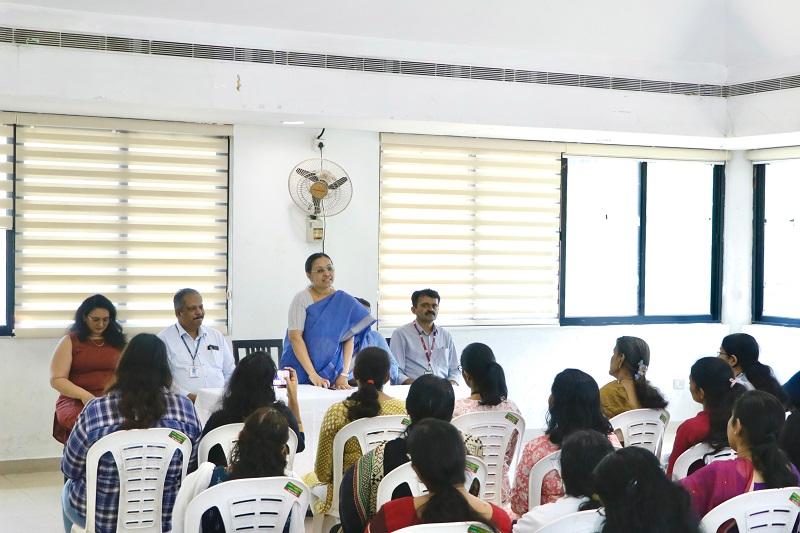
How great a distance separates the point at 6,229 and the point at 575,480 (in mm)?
4870

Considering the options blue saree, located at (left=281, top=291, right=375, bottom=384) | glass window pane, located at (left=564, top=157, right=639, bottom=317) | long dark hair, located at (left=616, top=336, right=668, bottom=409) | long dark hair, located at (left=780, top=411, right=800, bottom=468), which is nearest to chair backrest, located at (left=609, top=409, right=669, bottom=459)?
long dark hair, located at (left=616, top=336, right=668, bottom=409)

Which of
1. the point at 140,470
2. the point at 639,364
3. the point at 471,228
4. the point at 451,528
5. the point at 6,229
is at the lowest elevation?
the point at 140,470

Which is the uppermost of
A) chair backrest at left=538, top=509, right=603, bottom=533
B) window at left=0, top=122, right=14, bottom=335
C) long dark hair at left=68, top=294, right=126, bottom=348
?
window at left=0, top=122, right=14, bottom=335

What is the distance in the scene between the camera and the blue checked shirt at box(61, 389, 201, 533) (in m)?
3.54

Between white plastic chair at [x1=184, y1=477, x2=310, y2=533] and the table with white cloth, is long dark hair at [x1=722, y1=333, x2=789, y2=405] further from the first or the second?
white plastic chair at [x1=184, y1=477, x2=310, y2=533]

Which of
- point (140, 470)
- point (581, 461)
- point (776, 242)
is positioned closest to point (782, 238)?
point (776, 242)

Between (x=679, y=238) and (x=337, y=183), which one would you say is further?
(x=679, y=238)

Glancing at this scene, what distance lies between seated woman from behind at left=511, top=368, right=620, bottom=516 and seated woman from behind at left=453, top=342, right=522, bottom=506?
66 cm

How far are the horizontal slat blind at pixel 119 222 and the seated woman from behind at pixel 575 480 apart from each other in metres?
4.53

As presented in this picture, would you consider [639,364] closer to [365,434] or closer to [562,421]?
[562,421]

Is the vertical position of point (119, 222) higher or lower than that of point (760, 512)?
higher

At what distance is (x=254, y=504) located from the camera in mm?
2955

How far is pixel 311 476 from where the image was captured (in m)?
4.62

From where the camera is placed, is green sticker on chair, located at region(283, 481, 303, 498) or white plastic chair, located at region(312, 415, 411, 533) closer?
green sticker on chair, located at region(283, 481, 303, 498)
